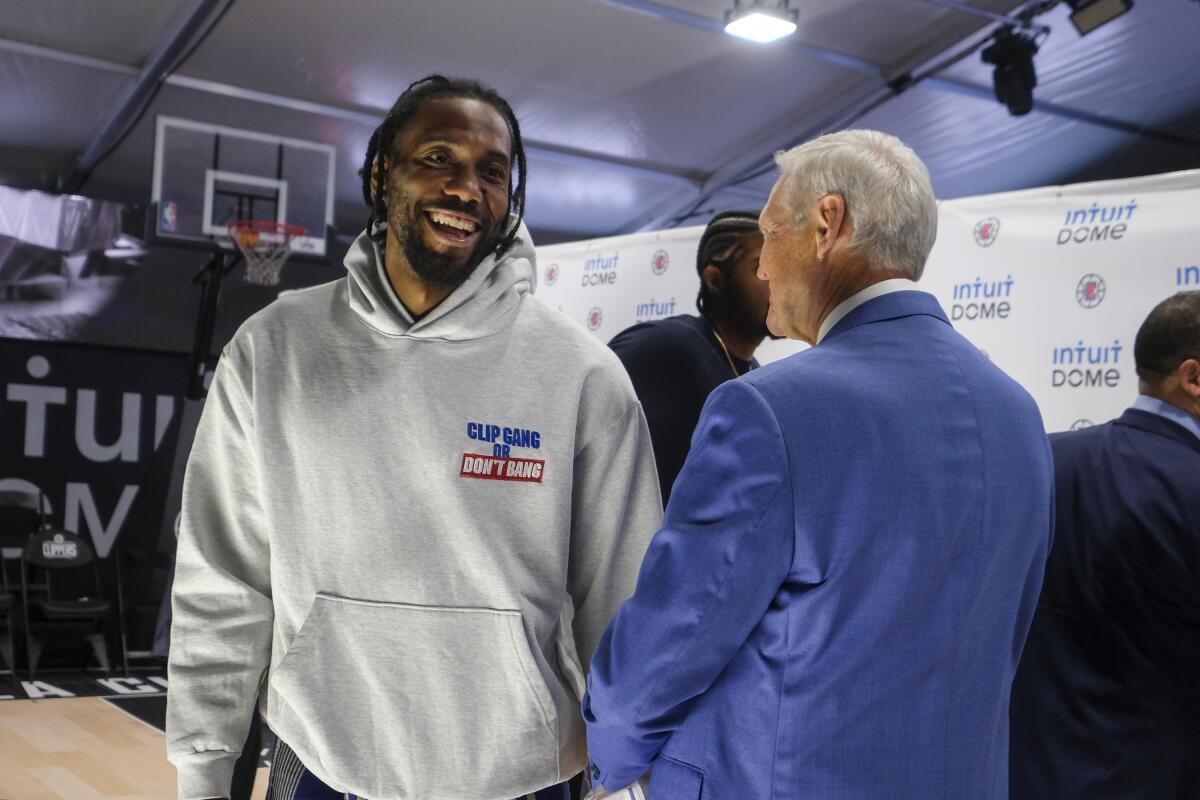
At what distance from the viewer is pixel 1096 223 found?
363 cm

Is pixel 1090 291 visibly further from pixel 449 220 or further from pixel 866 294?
pixel 449 220

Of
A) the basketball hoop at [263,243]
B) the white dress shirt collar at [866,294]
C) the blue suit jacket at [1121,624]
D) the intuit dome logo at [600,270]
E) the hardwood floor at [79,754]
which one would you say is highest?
the basketball hoop at [263,243]

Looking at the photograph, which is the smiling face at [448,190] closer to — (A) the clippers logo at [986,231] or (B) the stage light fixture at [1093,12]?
(A) the clippers logo at [986,231]

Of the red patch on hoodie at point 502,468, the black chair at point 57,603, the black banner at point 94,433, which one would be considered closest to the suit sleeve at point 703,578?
the red patch on hoodie at point 502,468

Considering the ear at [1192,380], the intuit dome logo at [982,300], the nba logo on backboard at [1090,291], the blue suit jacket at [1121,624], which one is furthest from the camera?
the intuit dome logo at [982,300]

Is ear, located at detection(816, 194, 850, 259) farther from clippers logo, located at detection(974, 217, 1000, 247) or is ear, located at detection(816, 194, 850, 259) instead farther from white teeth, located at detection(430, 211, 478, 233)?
clippers logo, located at detection(974, 217, 1000, 247)

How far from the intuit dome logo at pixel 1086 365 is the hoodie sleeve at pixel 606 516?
100 inches

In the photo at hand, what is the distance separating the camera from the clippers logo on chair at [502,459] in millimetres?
1415

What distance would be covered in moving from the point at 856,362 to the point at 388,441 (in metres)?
0.58

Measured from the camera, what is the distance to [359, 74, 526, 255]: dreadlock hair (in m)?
1.58

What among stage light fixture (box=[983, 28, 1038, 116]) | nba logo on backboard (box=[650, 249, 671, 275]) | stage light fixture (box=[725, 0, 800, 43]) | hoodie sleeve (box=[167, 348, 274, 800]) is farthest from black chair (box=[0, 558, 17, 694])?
stage light fixture (box=[983, 28, 1038, 116])

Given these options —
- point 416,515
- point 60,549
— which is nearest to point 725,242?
point 416,515

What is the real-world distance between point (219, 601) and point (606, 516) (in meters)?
0.50

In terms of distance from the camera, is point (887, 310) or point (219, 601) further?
point (219, 601)
